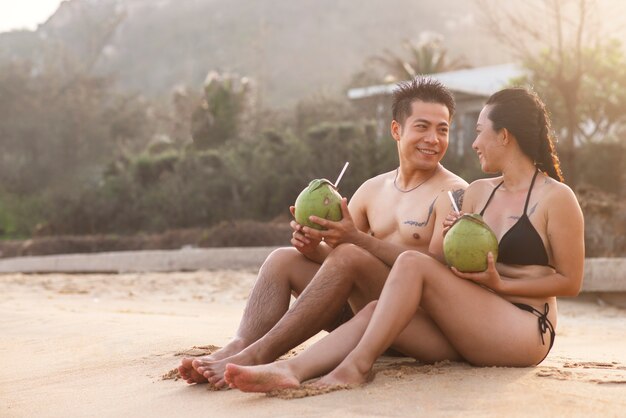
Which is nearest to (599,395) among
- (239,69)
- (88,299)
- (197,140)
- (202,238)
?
(88,299)

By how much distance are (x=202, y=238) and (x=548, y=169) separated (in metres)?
10.9

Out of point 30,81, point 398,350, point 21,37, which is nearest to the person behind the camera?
point 398,350

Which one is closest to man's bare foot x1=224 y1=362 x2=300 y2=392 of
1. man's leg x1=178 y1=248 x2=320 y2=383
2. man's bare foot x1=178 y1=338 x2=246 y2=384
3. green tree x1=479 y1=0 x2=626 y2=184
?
man's bare foot x1=178 y1=338 x2=246 y2=384

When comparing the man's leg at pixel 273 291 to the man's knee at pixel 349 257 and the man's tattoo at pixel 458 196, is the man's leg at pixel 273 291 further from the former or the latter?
the man's tattoo at pixel 458 196

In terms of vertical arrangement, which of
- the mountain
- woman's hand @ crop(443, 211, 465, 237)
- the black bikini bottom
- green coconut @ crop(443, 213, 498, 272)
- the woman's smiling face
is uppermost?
the mountain

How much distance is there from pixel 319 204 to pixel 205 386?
101 centimetres

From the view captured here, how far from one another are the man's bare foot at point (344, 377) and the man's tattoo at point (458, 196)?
1085mm

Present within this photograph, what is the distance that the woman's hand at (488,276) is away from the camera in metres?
3.81

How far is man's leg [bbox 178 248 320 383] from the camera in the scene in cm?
446

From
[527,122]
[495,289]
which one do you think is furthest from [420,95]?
[495,289]

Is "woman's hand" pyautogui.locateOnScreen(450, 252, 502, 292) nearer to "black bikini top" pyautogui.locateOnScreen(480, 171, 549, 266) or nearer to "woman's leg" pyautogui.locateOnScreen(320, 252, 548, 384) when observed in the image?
"woman's leg" pyautogui.locateOnScreen(320, 252, 548, 384)

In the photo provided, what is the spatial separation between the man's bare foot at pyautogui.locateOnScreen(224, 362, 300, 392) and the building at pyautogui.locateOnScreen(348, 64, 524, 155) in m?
17.2

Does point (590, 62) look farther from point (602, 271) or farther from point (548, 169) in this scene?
point (548, 169)

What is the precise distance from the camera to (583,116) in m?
26.8
